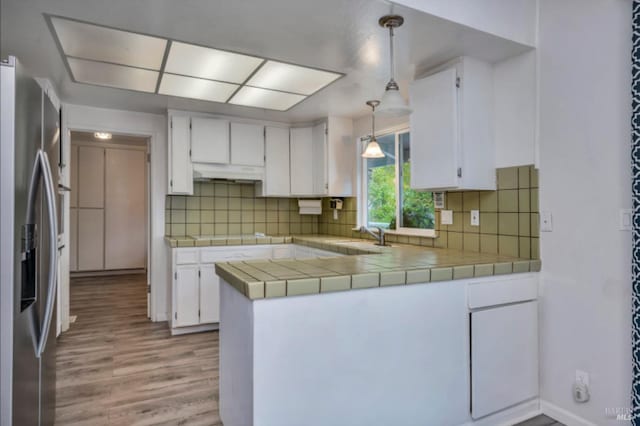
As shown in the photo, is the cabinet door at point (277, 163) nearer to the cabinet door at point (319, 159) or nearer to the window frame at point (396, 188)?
the cabinet door at point (319, 159)

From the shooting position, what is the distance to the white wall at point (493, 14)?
71.8 inches

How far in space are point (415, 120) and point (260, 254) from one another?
2.03 metres

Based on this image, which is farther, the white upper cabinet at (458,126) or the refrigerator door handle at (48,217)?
the white upper cabinet at (458,126)

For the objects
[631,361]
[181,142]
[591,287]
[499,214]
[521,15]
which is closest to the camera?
[631,361]

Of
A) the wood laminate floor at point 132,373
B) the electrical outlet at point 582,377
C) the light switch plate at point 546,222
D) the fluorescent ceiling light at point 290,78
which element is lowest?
the wood laminate floor at point 132,373

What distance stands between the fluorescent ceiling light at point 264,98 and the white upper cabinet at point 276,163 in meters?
0.58

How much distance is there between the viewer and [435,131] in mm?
2416

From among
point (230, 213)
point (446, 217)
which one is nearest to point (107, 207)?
point (230, 213)

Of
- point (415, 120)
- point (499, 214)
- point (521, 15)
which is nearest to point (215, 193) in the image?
point (415, 120)

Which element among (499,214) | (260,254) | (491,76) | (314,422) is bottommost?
(314,422)

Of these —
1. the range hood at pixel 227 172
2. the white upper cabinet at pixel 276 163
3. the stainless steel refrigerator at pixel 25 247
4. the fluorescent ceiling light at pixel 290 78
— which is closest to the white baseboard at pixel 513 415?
the stainless steel refrigerator at pixel 25 247

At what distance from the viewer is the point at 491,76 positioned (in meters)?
2.41

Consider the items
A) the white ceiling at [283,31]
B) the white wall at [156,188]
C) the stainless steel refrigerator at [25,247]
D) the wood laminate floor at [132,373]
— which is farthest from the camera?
the white wall at [156,188]

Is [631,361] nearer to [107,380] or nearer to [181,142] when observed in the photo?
[107,380]
